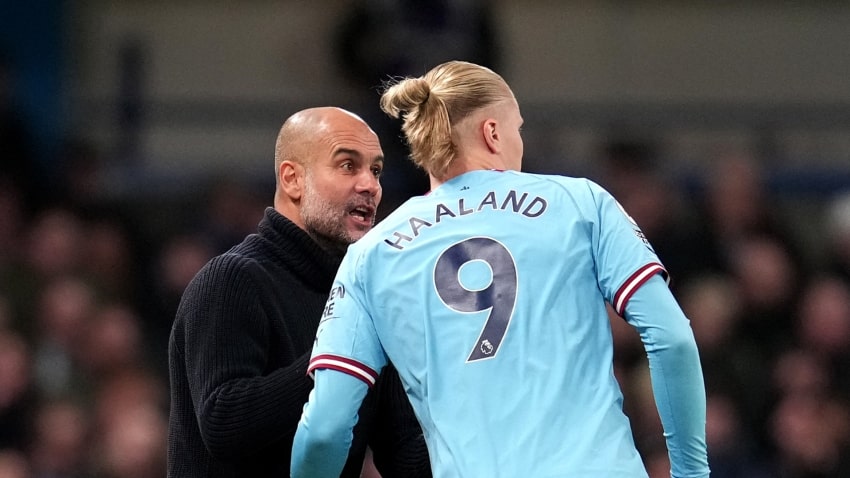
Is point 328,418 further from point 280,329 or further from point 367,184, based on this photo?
point 367,184

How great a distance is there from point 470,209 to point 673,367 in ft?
1.82

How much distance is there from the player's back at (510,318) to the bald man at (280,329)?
412 mm

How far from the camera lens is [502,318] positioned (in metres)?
2.96

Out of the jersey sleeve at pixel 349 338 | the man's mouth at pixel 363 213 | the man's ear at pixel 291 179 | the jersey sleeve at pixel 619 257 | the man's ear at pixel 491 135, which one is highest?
the man's ear at pixel 491 135

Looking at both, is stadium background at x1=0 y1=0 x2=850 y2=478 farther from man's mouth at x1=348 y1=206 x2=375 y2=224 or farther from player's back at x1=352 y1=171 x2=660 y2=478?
player's back at x1=352 y1=171 x2=660 y2=478

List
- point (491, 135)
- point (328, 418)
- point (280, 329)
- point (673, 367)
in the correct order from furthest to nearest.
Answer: point (280, 329) < point (491, 135) < point (328, 418) < point (673, 367)

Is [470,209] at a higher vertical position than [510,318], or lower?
higher

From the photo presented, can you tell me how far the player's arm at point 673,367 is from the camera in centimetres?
290

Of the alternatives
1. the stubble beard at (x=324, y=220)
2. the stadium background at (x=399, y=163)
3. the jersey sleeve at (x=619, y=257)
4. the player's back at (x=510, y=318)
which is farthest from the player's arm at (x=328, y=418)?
the stadium background at (x=399, y=163)

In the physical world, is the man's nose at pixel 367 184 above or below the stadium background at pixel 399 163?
above

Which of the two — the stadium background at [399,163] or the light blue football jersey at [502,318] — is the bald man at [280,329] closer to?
the light blue football jersey at [502,318]

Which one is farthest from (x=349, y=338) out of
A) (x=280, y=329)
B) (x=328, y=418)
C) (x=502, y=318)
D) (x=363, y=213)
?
(x=363, y=213)

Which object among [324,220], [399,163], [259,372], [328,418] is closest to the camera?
[328,418]

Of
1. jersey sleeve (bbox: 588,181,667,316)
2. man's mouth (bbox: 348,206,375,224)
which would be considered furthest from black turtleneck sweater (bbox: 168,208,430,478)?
jersey sleeve (bbox: 588,181,667,316)
